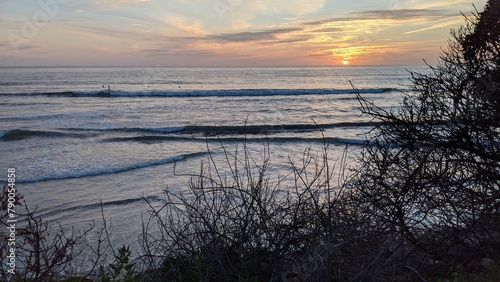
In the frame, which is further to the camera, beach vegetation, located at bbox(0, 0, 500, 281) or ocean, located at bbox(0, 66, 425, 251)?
ocean, located at bbox(0, 66, 425, 251)

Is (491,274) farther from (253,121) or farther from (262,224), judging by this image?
(253,121)

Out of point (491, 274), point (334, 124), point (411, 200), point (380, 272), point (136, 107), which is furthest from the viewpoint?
point (136, 107)

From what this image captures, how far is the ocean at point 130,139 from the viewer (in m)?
12.2

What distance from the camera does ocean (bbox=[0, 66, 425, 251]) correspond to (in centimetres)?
1223

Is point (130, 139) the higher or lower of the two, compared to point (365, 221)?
lower

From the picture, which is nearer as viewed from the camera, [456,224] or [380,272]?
[380,272]

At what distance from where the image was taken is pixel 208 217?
5.16 meters

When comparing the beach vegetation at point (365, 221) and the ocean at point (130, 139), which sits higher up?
the beach vegetation at point (365, 221)

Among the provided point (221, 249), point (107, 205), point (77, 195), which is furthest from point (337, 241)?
point (77, 195)

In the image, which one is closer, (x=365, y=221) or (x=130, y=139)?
(x=365, y=221)

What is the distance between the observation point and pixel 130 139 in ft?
77.9

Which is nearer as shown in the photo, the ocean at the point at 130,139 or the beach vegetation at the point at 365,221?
the beach vegetation at the point at 365,221

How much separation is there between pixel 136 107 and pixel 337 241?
36159 mm

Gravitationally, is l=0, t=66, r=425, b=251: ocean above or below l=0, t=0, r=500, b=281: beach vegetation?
below
